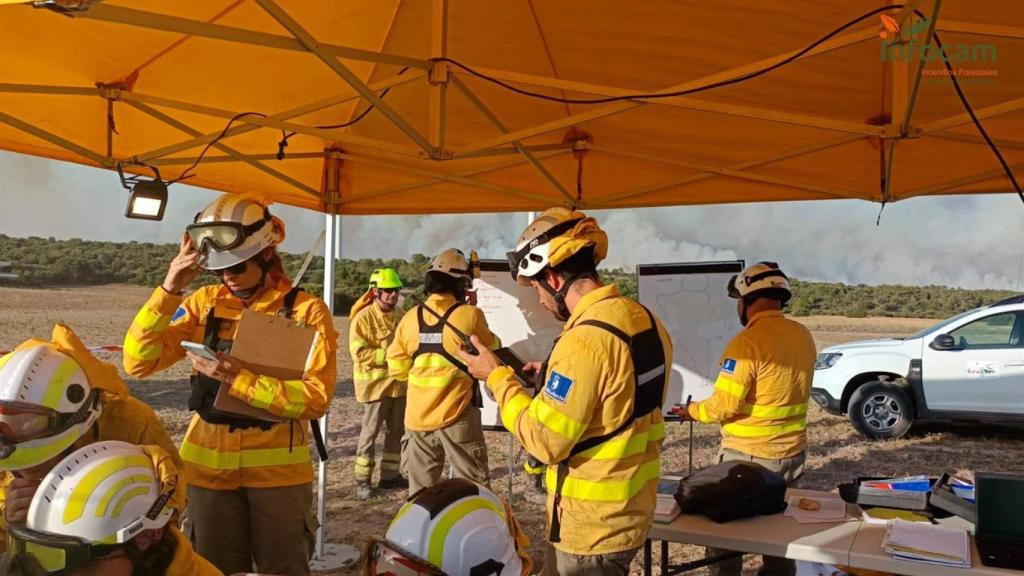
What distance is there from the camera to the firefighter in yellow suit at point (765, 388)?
3479mm

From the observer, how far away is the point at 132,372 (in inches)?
101

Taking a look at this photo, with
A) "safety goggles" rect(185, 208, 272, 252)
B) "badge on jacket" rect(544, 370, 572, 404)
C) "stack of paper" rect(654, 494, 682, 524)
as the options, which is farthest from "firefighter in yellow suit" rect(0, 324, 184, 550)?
"stack of paper" rect(654, 494, 682, 524)

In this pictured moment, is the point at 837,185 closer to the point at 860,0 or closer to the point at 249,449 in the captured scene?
the point at 860,0

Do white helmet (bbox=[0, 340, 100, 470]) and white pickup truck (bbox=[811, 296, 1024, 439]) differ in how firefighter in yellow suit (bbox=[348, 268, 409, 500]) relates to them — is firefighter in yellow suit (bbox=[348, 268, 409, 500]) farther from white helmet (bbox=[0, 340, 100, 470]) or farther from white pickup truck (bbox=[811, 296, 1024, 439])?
white pickup truck (bbox=[811, 296, 1024, 439])

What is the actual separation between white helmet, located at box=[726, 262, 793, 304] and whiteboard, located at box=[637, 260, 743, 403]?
1.75m

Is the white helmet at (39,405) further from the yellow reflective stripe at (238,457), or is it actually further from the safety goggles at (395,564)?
the safety goggles at (395,564)

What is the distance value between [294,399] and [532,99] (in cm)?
253

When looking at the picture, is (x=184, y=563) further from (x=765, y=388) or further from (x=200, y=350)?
(x=765, y=388)

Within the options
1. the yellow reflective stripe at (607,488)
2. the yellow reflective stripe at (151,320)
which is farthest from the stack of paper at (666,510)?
the yellow reflective stripe at (151,320)

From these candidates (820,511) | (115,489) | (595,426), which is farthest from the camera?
(820,511)

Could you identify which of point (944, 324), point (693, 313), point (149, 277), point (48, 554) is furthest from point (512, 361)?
point (149, 277)

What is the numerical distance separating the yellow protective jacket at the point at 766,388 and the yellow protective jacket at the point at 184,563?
2665mm

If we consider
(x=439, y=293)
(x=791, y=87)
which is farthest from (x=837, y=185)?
(x=439, y=293)

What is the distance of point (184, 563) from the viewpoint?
1.56 metres
